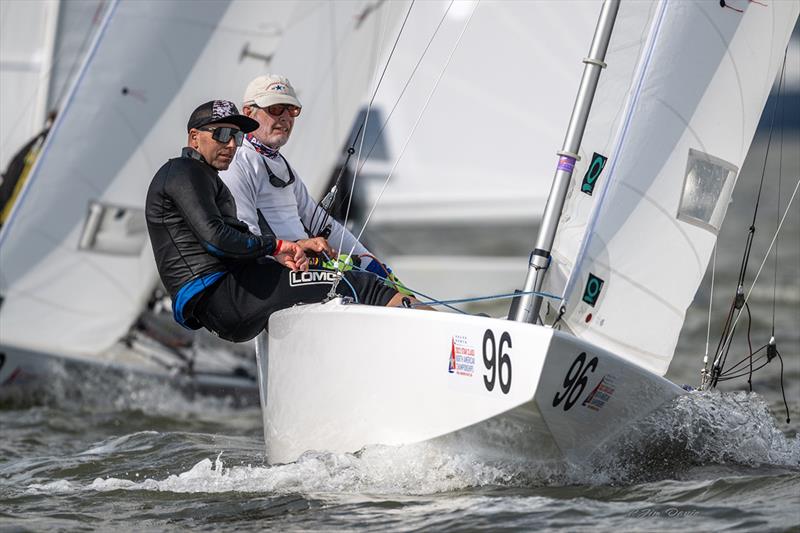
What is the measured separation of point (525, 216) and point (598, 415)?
6.54 metres

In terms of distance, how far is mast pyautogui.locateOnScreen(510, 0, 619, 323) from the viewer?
13.0 feet

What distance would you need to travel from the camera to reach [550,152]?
9445 mm

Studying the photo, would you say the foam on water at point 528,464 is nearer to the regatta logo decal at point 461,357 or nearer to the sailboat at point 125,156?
the regatta logo decal at point 461,357

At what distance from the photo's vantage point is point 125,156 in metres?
7.52

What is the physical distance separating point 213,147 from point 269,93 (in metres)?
0.32

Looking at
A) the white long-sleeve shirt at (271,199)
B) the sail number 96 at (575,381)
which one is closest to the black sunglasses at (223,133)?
the white long-sleeve shirt at (271,199)

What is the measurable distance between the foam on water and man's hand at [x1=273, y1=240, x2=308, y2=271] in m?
0.58

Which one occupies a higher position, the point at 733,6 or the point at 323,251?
the point at 733,6

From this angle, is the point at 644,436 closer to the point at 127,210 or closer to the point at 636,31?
the point at 636,31

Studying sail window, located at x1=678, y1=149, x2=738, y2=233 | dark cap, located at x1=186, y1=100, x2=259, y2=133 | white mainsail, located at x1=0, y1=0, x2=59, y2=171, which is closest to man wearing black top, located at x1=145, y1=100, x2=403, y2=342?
dark cap, located at x1=186, y1=100, x2=259, y2=133

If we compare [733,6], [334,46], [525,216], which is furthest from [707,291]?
[733,6]

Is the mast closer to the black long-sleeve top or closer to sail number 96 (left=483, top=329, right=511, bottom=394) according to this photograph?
sail number 96 (left=483, top=329, right=511, bottom=394)

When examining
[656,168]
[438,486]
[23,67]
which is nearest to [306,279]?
[438,486]

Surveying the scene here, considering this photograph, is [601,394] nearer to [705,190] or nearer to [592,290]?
[592,290]
